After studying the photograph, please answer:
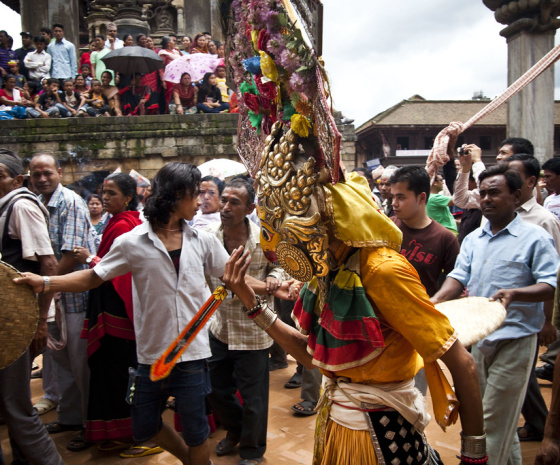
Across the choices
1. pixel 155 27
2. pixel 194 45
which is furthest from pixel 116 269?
pixel 155 27

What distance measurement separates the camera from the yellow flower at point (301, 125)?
1808 millimetres

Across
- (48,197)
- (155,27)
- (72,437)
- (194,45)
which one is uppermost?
(155,27)

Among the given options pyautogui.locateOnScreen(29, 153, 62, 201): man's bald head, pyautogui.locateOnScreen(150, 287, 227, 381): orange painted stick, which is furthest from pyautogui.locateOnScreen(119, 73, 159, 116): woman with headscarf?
pyautogui.locateOnScreen(150, 287, 227, 381): orange painted stick

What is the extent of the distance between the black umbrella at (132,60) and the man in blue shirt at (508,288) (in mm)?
12269

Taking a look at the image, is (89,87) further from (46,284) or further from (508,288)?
(508,288)

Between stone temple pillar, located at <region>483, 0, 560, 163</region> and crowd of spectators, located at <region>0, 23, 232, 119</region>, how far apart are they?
7.63 meters

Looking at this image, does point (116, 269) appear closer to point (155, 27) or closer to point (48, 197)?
point (48, 197)

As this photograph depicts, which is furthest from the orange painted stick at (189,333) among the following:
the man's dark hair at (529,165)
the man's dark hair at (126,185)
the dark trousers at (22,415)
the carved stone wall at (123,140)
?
the carved stone wall at (123,140)

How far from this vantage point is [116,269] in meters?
3.19

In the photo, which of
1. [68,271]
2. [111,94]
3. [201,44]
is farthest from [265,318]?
[201,44]

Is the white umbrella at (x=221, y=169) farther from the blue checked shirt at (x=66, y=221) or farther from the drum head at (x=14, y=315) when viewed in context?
the drum head at (x=14, y=315)

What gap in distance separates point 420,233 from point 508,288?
103 cm

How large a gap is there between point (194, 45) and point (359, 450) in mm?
16024

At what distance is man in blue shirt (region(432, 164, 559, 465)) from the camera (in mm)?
3160
